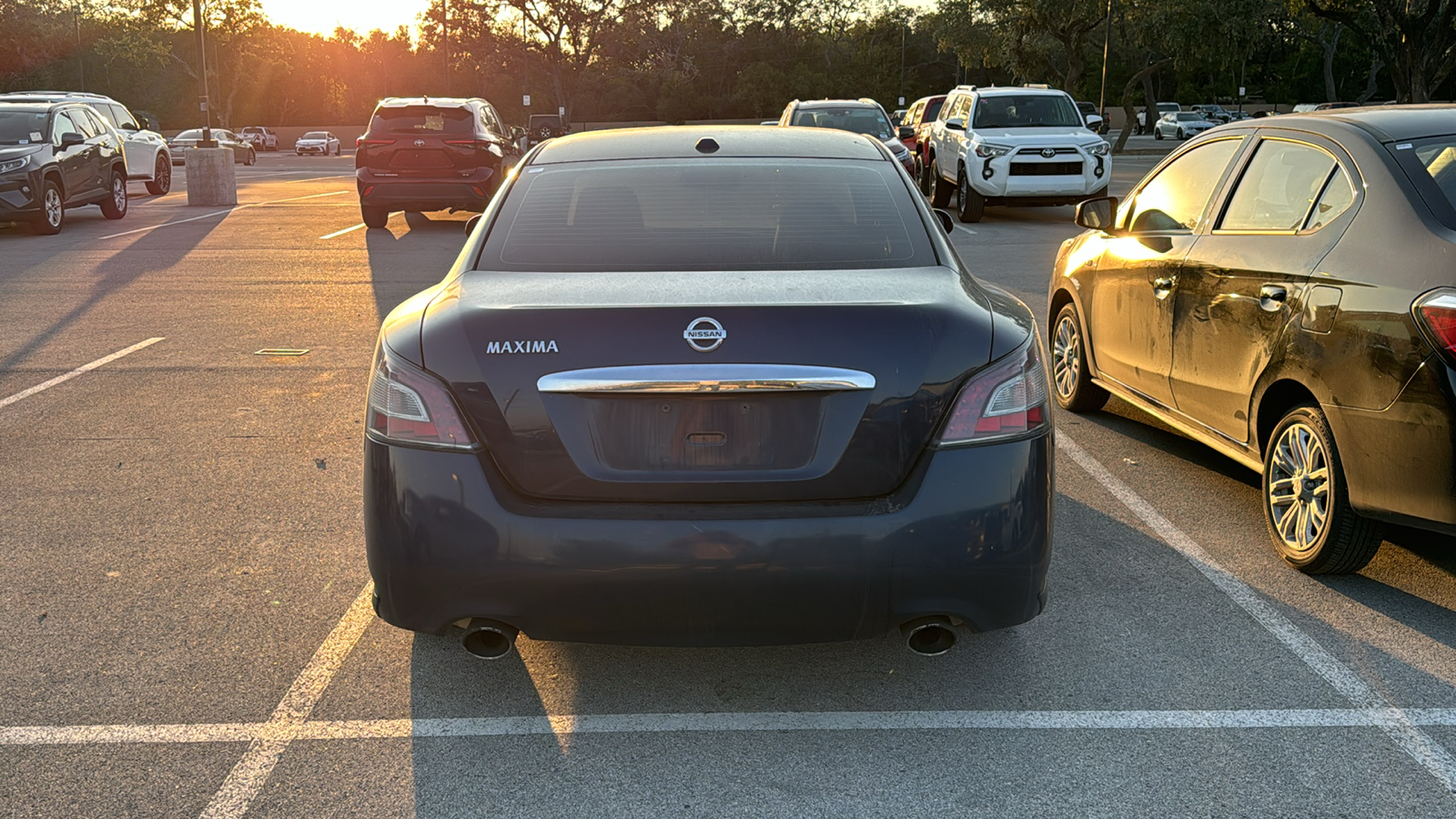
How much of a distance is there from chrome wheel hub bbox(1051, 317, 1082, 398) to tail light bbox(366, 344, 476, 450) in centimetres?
451

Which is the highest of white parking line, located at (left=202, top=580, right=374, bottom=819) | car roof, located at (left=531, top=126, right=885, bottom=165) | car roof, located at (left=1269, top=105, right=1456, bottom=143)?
car roof, located at (left=1269, top=105, right=1456, bottom=143)

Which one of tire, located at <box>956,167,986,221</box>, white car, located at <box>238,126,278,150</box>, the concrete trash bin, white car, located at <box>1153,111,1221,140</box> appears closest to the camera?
tire, located at <box>956,167,986,221</box>

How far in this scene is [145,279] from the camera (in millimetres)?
13094

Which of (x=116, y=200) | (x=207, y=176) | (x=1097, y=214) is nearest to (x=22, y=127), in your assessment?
(x=116, y=200)

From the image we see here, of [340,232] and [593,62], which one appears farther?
[593,62]

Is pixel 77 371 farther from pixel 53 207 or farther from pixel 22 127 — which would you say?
pixel 22 127

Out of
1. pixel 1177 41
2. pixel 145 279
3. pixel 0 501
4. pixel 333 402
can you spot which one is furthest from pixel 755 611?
pixel 1177 41

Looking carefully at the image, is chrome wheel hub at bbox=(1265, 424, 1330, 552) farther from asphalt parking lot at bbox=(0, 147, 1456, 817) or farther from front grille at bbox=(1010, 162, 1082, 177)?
front grille at bbox=(1010, 162, 1082, 177)

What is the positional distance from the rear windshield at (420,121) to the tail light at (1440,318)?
15.4m

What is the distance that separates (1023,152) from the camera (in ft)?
61.2

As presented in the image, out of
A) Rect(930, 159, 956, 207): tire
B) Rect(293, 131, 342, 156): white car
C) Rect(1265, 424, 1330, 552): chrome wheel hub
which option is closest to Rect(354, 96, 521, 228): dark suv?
Rect(930, 159, 956, 207): tire

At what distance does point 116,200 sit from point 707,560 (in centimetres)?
1972

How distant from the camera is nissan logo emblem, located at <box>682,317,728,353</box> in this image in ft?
10.5

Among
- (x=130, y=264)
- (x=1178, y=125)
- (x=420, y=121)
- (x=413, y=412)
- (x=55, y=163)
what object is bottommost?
(x=130, y=264)
